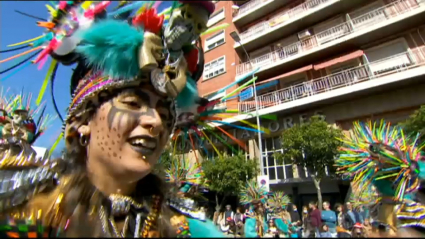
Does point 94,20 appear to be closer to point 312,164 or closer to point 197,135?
point 197,135

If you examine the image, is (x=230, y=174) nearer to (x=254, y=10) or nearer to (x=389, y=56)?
(x=389, y=56)

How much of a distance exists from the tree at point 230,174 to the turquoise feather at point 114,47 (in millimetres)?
10007

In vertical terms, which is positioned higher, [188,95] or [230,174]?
[230,174]

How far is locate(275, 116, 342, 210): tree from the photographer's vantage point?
32.0 ft

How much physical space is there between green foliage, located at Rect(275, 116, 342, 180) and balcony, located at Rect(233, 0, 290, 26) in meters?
7.80

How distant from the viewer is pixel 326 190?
471 inches

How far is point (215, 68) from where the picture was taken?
56.1 feet

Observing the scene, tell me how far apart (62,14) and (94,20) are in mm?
300

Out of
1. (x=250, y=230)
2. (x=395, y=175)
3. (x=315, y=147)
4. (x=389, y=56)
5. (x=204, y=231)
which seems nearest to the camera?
(x=204, y=231)

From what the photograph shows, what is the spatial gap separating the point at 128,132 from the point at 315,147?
926cm

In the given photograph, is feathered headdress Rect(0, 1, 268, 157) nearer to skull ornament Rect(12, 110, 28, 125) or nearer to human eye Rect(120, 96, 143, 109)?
human eye Rect(120, 96, 143, 109)

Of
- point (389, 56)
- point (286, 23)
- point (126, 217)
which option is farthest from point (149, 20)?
point (286, 23)

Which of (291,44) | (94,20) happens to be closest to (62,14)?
(94,20)

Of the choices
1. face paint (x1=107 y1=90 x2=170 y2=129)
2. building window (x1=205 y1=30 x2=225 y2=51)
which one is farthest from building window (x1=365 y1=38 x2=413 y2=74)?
face paint (x1=107 y1=90 x2=170 y2=129)
